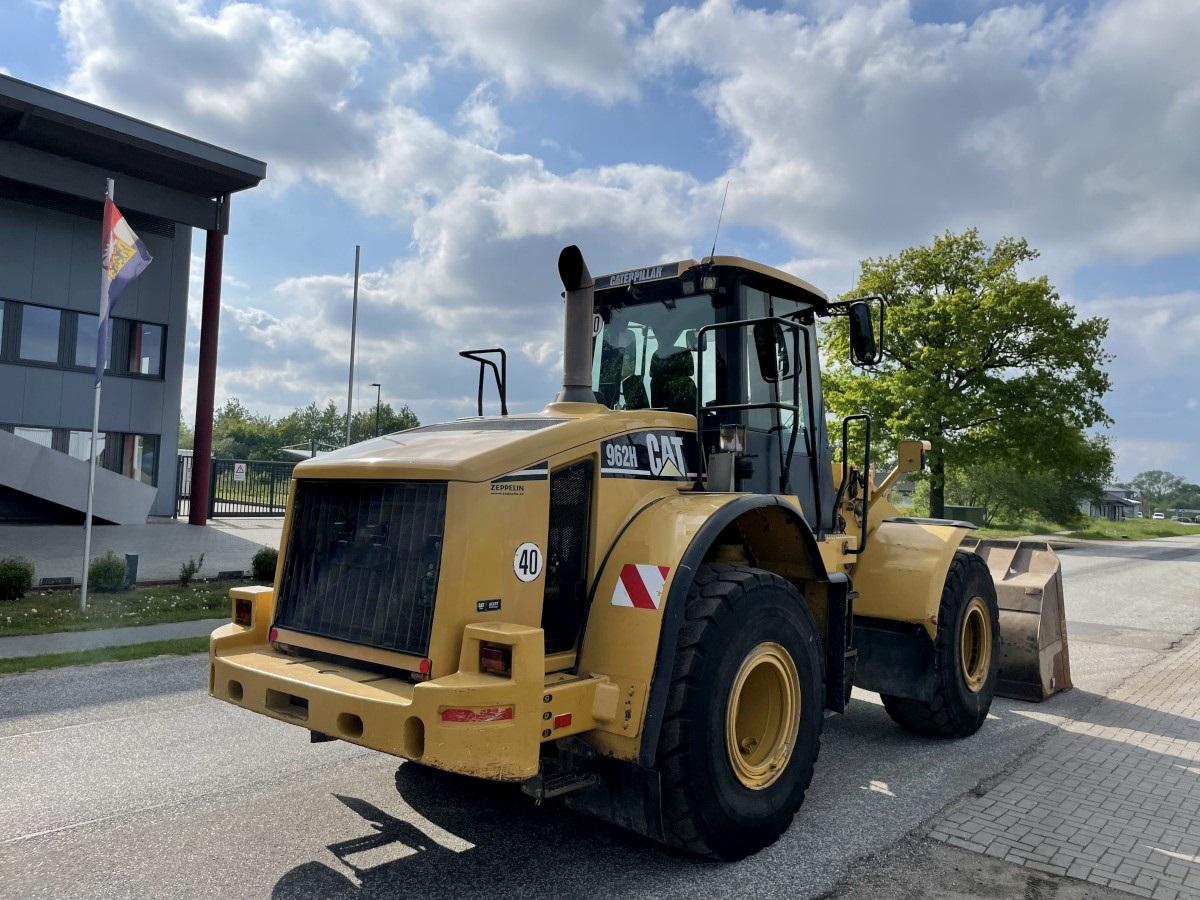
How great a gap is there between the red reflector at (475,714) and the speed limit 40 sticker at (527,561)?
0.60m

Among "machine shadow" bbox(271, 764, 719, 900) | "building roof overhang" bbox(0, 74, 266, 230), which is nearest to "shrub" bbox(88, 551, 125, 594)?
"machine shadow" bbox(271, 764, 719, 900)

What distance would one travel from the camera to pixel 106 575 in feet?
36.7

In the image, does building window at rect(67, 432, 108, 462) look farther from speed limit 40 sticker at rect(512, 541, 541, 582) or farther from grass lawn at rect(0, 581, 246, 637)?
speed limit 40 sticker at rect(512, 541, 541, 582)

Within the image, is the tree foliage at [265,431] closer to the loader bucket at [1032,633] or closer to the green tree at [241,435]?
the green tree at [241,435]

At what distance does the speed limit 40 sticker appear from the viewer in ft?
12.0

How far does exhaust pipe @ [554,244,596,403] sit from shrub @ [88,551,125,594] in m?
9.03

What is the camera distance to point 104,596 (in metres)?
11.0

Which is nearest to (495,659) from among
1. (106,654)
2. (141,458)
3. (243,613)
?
(243,613)

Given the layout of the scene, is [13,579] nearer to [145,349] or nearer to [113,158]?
[113,158]

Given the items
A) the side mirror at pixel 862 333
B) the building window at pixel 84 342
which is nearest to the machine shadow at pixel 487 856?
the side mirror at pixel 862 333

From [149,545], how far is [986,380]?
23.9 m

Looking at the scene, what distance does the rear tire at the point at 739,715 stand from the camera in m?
3.62

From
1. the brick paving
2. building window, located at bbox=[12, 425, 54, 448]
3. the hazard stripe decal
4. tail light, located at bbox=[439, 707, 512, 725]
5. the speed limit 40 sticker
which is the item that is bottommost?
the brick paving

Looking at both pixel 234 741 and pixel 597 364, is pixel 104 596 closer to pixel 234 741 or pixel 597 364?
pixel 234 741
